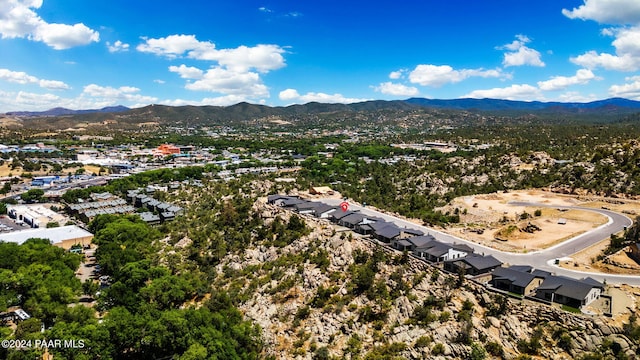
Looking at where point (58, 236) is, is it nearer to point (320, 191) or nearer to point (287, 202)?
point (287, 202)

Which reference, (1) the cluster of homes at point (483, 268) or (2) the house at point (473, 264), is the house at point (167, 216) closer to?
(1) the cluster of homes at point (483, 268)

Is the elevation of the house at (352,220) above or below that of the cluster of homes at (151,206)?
above

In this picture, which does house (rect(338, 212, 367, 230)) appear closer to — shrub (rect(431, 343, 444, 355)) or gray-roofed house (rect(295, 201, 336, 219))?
gray-roofed house (rect(295, 201, 336, 219))

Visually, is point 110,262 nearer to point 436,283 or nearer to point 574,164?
point 436,283

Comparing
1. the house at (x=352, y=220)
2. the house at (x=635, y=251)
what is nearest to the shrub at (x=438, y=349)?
the house at (x=635, y=251)

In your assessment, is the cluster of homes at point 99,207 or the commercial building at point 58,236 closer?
the commercial building at point 58,236

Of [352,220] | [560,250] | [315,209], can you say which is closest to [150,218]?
[315,209]

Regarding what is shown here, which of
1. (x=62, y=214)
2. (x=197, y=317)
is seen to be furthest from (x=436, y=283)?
(x=62, y=214)

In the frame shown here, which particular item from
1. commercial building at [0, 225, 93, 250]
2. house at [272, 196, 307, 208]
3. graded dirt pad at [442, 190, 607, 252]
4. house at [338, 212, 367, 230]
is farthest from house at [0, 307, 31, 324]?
graded dirt pad at [442, 190, 607, 252]
